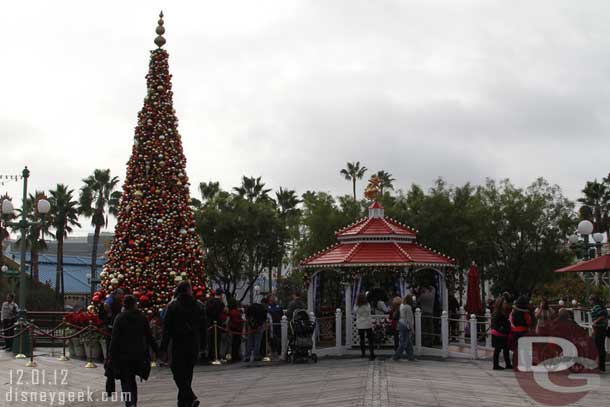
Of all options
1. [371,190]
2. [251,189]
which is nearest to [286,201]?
[251,189]

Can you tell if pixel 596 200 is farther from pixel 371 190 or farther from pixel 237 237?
pixel 371 190

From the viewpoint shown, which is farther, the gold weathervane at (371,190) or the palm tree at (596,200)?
the palm tree at (596,200)

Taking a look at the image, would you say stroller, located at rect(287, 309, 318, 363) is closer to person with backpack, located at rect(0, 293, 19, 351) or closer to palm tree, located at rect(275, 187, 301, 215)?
person with backpack, located at rect(0, 293, 19, 351)

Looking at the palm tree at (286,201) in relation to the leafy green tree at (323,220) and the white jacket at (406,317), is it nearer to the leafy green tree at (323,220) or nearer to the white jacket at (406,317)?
the leafy green tree at (323,220)

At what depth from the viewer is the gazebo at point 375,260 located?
21797 millimetres

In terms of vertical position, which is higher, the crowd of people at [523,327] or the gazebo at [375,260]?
the gazebo at [375,260]

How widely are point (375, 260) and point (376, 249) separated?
2.71ft

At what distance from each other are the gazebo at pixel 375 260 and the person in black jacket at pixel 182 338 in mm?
11313

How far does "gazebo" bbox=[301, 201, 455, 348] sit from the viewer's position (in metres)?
21.8

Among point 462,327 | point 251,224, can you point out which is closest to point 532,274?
point 251,224

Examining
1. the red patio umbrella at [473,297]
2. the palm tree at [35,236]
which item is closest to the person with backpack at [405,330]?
the red patio umbrella at [473,297]

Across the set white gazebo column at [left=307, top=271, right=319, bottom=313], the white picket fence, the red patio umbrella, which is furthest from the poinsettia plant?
the red patio umbrella

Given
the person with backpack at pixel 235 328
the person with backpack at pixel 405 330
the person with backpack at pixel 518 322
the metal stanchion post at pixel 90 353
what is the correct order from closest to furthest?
the person with backpack at pixel 518 322
the metal stanchion post at pixel 90 353
the person with backpack at pixel 405 330
the person with backpack at pixel 235 328

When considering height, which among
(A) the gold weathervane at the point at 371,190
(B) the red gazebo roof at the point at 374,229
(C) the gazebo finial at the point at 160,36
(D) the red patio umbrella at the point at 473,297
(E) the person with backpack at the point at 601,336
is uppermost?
(C) the gazebo finial at the point at 160,36
